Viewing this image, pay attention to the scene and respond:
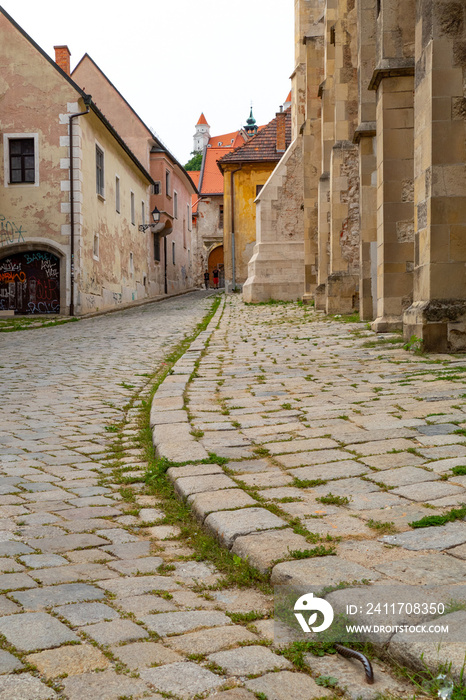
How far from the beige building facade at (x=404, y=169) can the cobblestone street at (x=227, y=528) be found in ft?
4.53

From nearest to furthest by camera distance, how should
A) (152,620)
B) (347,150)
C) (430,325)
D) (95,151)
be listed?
1. (152,620)
2. (430,325)
3. (347,150)
4. (95,151)

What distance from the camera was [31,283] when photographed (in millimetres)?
23750

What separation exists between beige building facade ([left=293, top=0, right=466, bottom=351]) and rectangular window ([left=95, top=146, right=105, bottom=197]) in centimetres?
1073

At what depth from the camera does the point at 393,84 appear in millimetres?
10969

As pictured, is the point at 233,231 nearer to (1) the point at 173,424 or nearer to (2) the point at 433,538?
(1) the point at 173,424

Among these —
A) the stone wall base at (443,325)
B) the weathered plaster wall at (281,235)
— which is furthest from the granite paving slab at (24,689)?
the weathered plaster wall at (281,235)

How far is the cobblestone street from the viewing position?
7.14ft

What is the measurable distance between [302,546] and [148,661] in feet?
3.02

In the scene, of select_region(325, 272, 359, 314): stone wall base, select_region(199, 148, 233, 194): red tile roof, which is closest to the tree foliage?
select_region(199, 148, 233, 194): red tile roof

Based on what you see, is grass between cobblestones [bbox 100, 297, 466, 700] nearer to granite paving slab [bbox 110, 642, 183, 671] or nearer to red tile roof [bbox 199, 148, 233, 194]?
granite paving slab [bbox 110, 642, 183, 671]

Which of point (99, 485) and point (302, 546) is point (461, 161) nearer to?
point (99, 485)

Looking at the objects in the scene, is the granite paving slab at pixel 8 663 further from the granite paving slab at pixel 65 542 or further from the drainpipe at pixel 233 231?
the drainpipe at pixel 233 231

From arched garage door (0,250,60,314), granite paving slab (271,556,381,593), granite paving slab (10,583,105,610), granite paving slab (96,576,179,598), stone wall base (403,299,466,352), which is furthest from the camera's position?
arched garage door (0,250,60,314)

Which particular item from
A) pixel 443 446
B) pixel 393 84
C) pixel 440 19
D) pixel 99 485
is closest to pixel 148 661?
pixel 99 485
